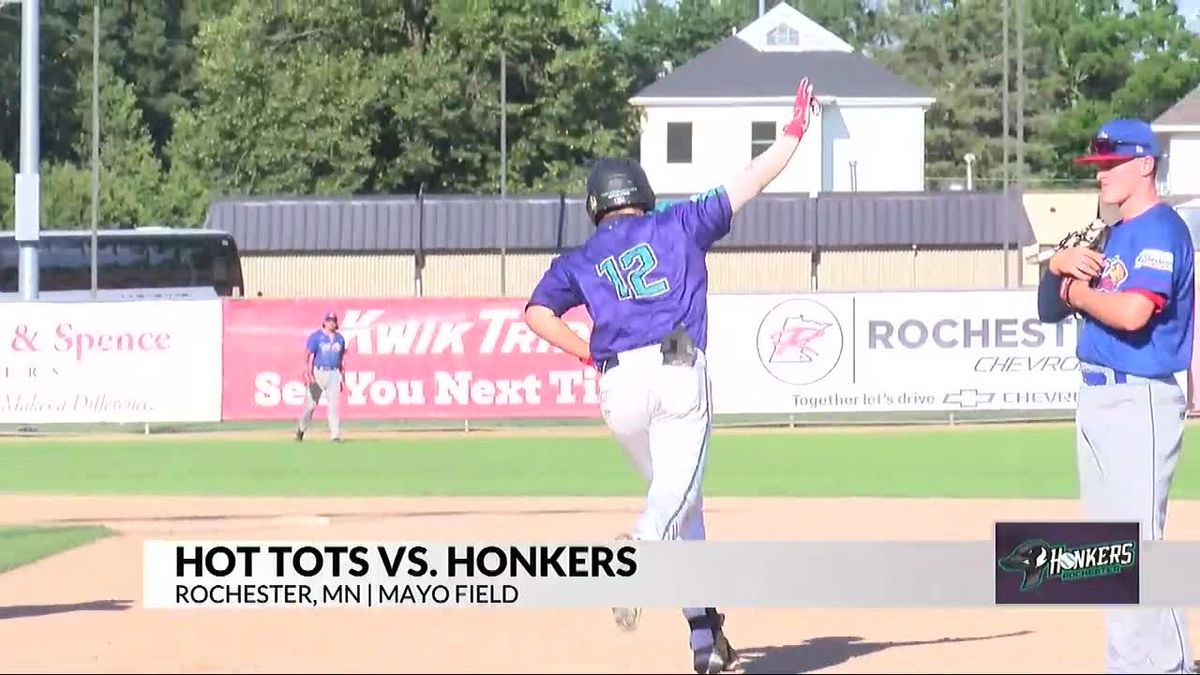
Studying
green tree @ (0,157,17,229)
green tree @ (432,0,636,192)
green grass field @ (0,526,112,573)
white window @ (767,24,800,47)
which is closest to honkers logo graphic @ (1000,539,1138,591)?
green grass field @ (0,526,112,573)

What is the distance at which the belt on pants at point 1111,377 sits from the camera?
6.95 metres

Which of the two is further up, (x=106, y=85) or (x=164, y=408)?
(x=106, y=85)

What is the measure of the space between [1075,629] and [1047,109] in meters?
77.3

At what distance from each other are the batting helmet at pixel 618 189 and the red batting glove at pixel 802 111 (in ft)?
1.96

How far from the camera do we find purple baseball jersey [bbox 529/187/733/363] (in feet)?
26.4

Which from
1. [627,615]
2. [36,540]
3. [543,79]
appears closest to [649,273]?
[627,615]

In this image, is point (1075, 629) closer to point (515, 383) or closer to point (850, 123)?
point (515, 383)

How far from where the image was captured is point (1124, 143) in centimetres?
706

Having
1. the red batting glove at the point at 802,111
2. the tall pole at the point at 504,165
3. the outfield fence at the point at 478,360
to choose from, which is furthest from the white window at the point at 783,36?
the red batting glove at the point at 802,111

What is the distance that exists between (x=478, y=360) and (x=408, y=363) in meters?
1.04

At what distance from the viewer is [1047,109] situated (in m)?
84.7

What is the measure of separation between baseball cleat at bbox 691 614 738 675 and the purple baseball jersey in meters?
1.10

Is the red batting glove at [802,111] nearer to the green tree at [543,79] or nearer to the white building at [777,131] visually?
the green tree at [543,79]

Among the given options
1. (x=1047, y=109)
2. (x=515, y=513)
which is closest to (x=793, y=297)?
(x=515, y=513)
